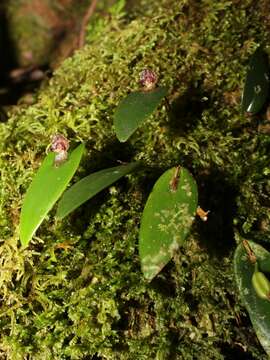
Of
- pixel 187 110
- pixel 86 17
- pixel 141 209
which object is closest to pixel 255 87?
pixel 187 110

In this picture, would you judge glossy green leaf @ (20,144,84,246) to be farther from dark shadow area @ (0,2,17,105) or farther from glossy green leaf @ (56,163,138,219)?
dark shadow area @ (0,2,17,105)

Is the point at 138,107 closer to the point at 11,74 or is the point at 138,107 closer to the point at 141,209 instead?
the point at 141,209

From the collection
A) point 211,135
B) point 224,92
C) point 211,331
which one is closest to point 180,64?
point 224,92

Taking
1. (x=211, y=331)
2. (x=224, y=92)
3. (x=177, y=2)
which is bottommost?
(x=211, y=331)

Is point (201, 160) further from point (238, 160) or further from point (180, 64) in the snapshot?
point (180, 64)

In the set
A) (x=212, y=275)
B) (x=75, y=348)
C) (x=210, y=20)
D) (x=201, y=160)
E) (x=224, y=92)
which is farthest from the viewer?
(x=210, y=20)

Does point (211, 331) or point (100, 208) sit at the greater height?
point (100, 208)

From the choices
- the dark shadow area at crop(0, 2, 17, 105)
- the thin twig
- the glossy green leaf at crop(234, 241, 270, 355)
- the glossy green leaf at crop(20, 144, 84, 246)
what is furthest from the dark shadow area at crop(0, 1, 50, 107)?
the glossy green leaf at crop(234, 241, 270, 355)
